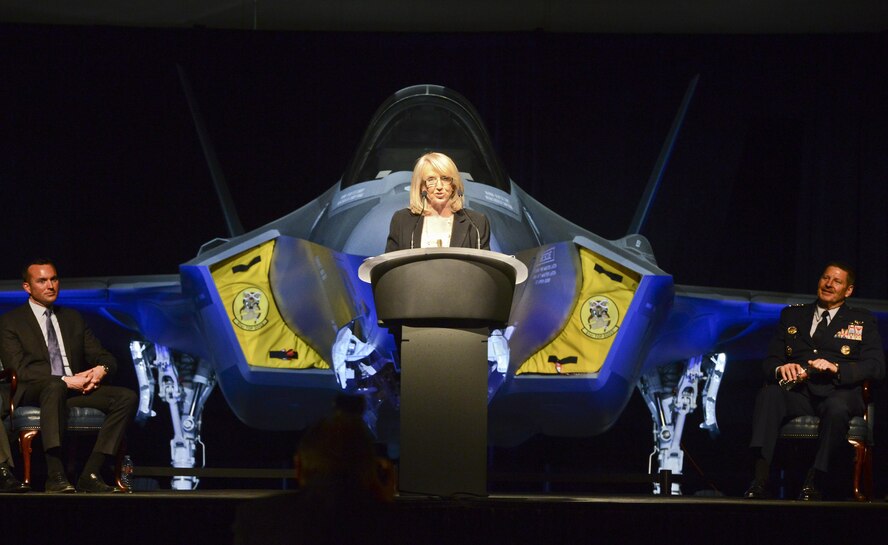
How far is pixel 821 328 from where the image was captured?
14.7 ft

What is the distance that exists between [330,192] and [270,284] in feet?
3.10

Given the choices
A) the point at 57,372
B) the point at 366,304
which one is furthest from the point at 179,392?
the point at 366,304

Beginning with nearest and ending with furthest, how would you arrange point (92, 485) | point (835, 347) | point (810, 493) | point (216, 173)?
point (92, 485)
point (810, 493)
point (835, 347)
point (216, 173)

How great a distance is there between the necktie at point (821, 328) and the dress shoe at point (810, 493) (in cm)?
77

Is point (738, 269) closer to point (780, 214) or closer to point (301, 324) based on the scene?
point (780, 214)

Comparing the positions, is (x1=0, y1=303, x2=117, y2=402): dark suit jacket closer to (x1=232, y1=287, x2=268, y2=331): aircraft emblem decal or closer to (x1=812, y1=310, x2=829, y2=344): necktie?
(x1=232, y1=287, x2=268, y2=331): aircraft emblem decal

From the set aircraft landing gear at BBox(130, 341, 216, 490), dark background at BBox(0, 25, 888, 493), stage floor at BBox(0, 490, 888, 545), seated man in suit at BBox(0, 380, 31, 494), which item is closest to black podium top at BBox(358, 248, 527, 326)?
stage floor at BBox(0, 490, 888, 545)

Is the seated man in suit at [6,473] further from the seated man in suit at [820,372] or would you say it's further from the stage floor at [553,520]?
the seated man in suit at [820,372]

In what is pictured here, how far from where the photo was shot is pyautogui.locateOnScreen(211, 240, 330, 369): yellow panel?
566 cm

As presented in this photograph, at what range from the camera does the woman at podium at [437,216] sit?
3.15m

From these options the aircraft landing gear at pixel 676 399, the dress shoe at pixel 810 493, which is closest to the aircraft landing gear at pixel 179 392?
the aircraft landing gear at pixel 676 399

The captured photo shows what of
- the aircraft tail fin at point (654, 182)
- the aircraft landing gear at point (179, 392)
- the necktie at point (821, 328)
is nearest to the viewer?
Answer: the necktie at point (821, 328)

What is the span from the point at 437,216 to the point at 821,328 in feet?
7.31

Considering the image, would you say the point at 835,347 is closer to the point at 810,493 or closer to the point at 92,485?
the point at 810,493
